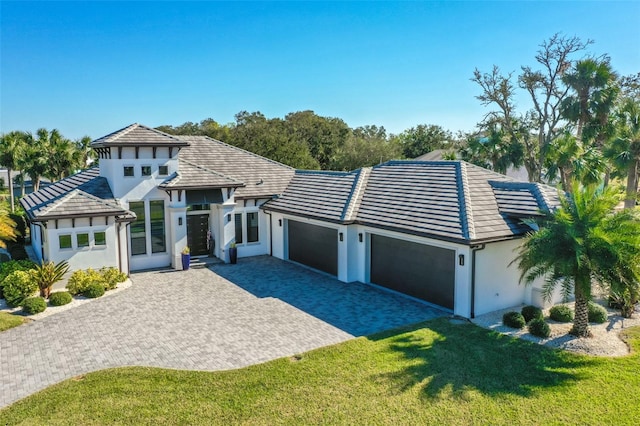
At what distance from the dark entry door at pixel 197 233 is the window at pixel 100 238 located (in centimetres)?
503

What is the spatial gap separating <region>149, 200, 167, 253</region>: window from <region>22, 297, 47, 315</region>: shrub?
6.80 m

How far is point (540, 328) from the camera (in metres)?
13.6

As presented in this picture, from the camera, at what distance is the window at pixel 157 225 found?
22203 millimetres

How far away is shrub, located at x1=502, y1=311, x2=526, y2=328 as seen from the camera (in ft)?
46.9

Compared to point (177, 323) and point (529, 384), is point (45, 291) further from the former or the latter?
point (529, 384)

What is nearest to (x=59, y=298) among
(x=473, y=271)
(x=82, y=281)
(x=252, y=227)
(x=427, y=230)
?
(x=82, y=281)

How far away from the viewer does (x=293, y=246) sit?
941 inches

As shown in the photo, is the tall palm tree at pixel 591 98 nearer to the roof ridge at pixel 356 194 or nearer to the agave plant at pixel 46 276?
the roof ridge at pixel 356 194

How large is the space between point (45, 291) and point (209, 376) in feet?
32.3

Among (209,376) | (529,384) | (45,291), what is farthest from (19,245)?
(529,384)

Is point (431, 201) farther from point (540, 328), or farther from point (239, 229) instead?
→ point (239, 229)

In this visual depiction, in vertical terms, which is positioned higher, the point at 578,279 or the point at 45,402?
the point at 578,279

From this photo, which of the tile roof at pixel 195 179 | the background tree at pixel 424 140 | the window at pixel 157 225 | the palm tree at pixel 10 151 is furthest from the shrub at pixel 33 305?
the background tree at pixel 424 140

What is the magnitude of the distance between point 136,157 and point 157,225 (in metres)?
3.41
